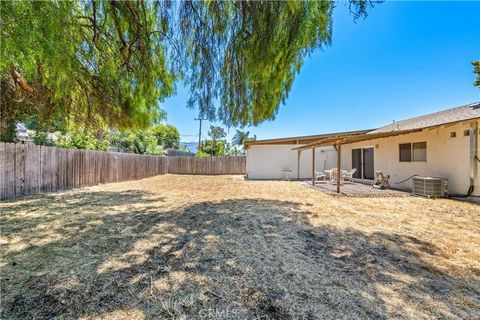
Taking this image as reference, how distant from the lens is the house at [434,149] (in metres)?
7.05

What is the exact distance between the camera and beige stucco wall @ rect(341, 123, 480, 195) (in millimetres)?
7355

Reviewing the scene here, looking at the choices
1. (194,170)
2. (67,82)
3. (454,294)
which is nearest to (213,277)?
(454,294)

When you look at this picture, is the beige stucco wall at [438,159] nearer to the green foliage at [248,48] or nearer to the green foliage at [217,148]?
the green foliage at [248,48]

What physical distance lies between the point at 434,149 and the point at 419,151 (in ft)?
2.24

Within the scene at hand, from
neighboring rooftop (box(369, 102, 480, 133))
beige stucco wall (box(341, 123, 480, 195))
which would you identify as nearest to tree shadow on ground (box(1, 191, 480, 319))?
beige stucco wall (box(341, 123, 480, 195))

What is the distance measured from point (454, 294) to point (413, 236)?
1847 mm

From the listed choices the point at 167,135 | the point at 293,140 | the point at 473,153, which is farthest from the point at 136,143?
the point at 473,153

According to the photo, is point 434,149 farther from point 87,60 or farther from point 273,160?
point 87,60

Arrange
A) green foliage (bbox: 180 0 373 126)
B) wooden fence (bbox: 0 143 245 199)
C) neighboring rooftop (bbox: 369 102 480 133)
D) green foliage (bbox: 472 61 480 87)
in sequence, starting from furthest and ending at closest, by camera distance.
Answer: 1. green foliage (bbox: 472 61 480 87)
2. neighboring rooftop (bbox: 369 102 480 133)
3. wooden fence (bbox: 0 143 245 199)
4. green foliage (bbox: 180 0 373 126)

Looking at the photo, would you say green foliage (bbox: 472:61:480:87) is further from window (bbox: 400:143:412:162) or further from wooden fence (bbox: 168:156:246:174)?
wooden fence (bbox: 168:156:246:174)

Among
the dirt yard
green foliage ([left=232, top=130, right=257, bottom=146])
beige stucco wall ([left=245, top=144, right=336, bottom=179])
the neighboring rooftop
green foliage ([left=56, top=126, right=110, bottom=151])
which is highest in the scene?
green foliage ([left=232, top=130, right=257, bottom=146])

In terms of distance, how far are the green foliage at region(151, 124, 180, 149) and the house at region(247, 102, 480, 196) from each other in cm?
3173

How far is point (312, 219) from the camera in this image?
4.88m

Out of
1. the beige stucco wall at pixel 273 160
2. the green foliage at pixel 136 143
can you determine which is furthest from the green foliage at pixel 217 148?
the beige stucco wall at pixel 273 160
